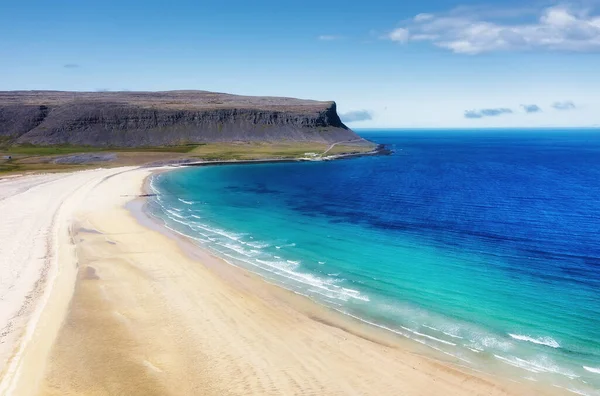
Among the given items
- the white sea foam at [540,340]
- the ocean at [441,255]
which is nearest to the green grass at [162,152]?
the ocean at [441,255]

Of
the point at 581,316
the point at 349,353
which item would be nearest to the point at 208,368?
the point at 349,353

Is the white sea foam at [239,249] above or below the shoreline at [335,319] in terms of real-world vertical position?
above

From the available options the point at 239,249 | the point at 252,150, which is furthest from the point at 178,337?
the point at 252,150

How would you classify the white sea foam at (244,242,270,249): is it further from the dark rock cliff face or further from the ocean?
the dark rock cliff face

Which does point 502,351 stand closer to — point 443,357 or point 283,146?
point 443,357

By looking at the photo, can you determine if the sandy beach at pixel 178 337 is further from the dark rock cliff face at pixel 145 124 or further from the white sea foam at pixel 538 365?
the dark rock cliff face at pixel 145 124
